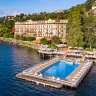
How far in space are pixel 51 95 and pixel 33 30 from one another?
76.5 metres

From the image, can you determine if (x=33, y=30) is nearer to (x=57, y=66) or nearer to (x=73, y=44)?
(x=73, y=44)

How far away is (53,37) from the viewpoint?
260ft

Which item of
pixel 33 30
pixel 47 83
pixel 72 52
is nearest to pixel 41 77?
pixel 47 83

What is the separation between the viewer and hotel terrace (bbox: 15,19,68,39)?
85.1 metres

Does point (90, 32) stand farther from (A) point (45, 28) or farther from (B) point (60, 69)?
(A) point (45, 28)

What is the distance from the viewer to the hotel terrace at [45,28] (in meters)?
85.1

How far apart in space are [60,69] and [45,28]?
48838mm

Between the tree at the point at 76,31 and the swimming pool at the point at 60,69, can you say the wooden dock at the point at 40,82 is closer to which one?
the swimming pool at the point at 60,69

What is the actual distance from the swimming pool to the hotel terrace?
3747 centimetres

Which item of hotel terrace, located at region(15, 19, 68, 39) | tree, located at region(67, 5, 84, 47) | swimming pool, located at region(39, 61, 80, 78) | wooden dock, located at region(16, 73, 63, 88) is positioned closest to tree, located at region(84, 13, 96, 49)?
tree, located at region(67, 5, 84, 47)

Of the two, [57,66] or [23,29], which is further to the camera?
[23,29]

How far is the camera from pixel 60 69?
44094mm

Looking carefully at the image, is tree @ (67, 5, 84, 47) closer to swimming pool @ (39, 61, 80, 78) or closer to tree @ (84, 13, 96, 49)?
tree @ (84, 13, 96, 49)

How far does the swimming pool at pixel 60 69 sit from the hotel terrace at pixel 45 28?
123 ft
